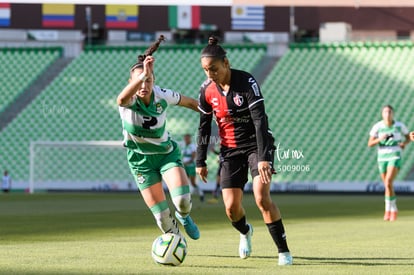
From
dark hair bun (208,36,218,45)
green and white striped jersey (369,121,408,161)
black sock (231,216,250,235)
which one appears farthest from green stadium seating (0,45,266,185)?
dark hair bun (208,36,218,45)

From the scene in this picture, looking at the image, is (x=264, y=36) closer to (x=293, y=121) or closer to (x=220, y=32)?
(x=220, y=32)

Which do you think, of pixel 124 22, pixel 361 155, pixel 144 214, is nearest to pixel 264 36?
pixel 124 22

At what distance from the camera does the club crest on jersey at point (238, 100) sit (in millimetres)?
9141

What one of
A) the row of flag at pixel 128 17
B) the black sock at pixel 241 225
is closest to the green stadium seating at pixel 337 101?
the row of flag at pixel 128 17

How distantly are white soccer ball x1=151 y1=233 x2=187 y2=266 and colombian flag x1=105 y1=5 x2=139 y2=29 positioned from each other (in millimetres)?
38814

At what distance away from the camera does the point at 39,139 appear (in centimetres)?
3966

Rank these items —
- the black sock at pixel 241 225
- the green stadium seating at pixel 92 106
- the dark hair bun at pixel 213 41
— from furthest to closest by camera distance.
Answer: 1. the green stadium seating at pixel 92 106
2. the black sock at pixel 241 225
3. the dark hair bun at pixel 213 41

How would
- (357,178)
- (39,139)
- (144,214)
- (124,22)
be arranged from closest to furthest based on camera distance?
(144,214)
(357,178)
(39,139)
(124,22)

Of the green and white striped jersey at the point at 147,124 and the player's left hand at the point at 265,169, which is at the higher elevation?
the green and white striped jersey at the point at 147,124

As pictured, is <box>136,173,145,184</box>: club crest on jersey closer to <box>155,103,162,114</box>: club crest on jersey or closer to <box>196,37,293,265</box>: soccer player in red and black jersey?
<box>196,37,293,265</box>: soccer player in red and black jersey

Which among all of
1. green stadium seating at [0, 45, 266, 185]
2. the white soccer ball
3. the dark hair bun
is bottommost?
green stadium seating at [0, 45, 266, 185]

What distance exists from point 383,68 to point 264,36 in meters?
9.48

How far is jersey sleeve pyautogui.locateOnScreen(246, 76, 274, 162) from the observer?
884 centimetres

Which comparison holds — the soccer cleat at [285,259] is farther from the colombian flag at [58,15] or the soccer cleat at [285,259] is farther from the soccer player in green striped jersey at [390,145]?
the colombian flag at [58,15]
